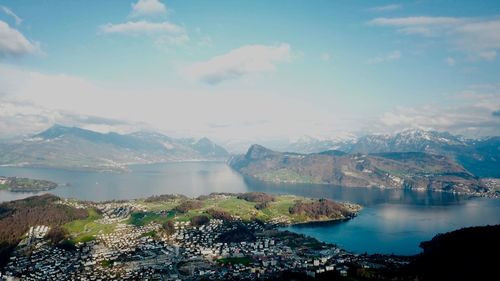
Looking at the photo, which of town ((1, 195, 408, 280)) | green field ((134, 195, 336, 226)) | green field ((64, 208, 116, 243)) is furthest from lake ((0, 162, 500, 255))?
green field ((64, 208, 116, 243))

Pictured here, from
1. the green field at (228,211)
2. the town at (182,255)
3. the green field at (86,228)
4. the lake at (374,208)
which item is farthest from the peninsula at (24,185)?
the town at (182,255)

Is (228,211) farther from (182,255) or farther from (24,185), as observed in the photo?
(24,185)

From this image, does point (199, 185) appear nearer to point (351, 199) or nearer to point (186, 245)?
point (351, 199)

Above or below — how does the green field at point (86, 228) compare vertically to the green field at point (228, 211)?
below

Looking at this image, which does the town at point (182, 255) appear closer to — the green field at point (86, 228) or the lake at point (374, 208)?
the green field at point (86, 228)

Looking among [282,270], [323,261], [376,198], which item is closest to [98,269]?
[282,270]

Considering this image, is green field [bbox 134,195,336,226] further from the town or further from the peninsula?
the peninsula

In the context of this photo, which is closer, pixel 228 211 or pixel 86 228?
pixel 86 228

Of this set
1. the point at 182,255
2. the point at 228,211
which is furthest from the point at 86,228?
Result: the point at 228,211

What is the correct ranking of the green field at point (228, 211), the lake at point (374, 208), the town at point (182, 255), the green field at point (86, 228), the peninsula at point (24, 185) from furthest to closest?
the peninsula at point (24, 185)
the green field at point (228, 211)
the lake at point (374, 208)
the green field at point (86, 228)
the town at point (182, 255)
